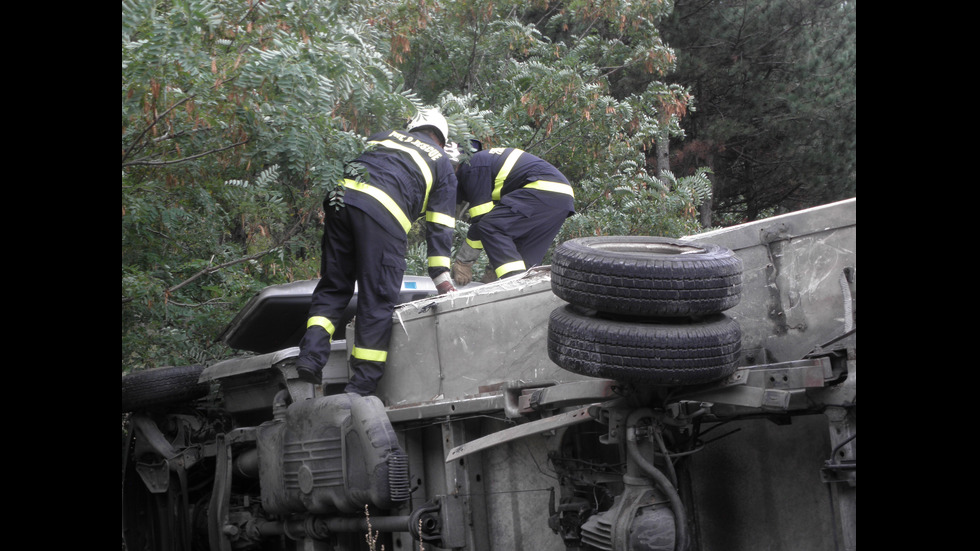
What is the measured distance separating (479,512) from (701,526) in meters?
1.03

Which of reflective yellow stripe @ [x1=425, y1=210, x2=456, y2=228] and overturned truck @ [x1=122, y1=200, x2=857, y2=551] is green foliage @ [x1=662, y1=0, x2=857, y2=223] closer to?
reflective yellow stripe @ [x1=425, y1=210, x2=456, y2=228]

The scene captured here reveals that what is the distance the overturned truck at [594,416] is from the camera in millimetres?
3213

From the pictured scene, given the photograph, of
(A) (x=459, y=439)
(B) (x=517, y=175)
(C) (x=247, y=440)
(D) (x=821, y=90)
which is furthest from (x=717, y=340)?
(D) (x=821, y=90)

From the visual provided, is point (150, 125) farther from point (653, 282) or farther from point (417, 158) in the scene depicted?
point (653, 282)

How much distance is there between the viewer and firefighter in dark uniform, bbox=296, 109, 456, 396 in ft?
15.8

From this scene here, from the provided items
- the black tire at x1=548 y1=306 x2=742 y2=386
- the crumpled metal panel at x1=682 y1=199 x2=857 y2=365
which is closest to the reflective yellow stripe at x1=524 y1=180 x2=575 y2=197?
the crumpled metal panel at x1=682 y1=199 x2=857 y2=365

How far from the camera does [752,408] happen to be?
10.6 feet

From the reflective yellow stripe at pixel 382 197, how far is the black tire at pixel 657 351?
7.17 ft

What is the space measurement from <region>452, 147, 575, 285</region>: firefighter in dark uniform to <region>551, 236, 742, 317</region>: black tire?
3066 mm

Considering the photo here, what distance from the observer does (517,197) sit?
6.53 metres

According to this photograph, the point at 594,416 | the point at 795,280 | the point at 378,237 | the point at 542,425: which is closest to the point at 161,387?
the point at 378,237

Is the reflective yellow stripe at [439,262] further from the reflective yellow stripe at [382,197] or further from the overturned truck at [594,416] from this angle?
the overturned truck at [594,416]

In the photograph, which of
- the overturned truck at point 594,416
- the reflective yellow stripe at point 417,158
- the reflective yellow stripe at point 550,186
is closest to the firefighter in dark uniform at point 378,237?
the reflective yellow stripe at point 417,158
